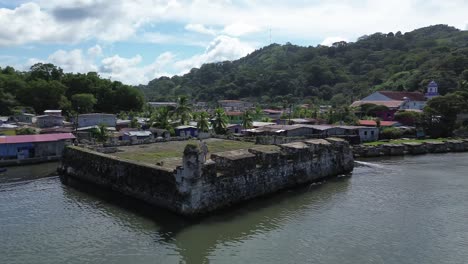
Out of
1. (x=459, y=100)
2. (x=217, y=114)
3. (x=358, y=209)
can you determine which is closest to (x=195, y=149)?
(x=358, y=209)

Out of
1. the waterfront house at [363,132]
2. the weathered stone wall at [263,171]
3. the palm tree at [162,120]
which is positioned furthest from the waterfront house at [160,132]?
the weathered stone wall at [263,171]

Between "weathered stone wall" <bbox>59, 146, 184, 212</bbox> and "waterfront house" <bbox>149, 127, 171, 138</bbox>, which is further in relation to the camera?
"waterfront house" <bbox>149, 127, 171, 138</bbox>

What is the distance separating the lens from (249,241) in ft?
58.0

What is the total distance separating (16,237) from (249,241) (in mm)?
11046

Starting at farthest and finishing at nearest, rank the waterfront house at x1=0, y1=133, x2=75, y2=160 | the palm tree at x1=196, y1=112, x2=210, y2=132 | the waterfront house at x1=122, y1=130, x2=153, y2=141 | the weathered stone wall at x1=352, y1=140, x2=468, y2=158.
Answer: the palm tree at x1=196, y1=112, x2=210, y2=132 → the waterfront house at x1=122, y1=130, x2=153, y2=141 → the weathered stone wall at x1=352, y1=140, x2=468, y2=158 → the waterfront house at x1=0, y1=133, x2=75, y2=160

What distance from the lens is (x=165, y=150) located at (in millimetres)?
33219

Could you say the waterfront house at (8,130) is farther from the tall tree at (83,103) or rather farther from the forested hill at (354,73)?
the forested hill at (354,73)

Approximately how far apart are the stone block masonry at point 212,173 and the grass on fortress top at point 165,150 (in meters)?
2.45

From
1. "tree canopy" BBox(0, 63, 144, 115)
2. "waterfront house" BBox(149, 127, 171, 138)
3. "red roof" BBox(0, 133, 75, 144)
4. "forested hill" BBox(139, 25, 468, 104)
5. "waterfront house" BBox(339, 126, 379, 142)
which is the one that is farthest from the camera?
"forested hill" BBox(139, 25, 468, 104)

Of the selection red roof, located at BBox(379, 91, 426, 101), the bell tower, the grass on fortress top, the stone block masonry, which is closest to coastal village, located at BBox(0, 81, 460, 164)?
the grass on fortress top

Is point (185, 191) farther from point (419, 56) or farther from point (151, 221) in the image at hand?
point (419, 56)

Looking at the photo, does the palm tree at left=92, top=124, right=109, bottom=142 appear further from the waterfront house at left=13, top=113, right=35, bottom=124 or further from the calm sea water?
the waterfront house at left=13, top=113, right=35, bottom=124

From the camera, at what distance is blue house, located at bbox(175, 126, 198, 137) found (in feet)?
166

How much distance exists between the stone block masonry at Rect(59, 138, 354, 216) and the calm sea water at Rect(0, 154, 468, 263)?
0.89 metres
